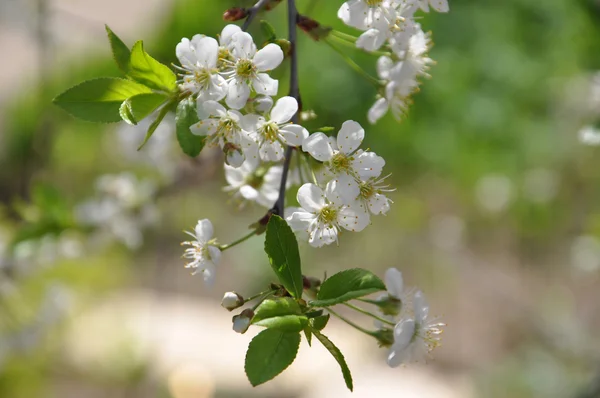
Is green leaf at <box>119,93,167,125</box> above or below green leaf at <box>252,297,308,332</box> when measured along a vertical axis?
above

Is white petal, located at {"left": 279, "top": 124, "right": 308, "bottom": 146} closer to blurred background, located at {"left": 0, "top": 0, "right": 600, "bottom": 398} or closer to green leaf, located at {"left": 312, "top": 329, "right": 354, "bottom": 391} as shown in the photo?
green leaf, located at {"left": 312, "top": 329, "right": 354, "bottom": 391}

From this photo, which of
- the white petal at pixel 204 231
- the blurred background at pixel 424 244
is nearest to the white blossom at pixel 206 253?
the white petal at pixel 204 231

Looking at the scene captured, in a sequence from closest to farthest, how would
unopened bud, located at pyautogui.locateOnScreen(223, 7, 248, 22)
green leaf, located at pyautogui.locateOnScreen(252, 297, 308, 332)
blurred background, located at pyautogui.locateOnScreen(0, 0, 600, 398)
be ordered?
green leaf, located at pyautogui.locateOnScreen(252, 297, 308, 332)
unopened bud, located at pyautogui.locateOnScreen(223, 7, 248, 22)
blurred background, located at pyautogui.locateOnScreen(0, 0, 600, 398)

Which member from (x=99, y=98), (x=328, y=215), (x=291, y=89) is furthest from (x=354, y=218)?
(x=99, y=98)

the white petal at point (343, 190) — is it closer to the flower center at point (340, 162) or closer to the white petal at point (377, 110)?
the flower center at point (340, 162)

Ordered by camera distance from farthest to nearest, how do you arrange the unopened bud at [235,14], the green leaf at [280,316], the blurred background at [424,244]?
1. the blurred background at [424,244]
2. the unopened bud at [235,14]
3. the green leaf at [280,316]

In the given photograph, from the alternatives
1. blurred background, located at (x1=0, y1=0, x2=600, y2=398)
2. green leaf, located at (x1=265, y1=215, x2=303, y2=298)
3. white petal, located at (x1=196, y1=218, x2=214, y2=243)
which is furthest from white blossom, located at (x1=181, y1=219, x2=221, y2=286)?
blurred background, located at (x1=0, y1=0, x2=600, y2=398)

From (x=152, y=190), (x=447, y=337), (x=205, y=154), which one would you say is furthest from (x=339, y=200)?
(x=447, y=337)
